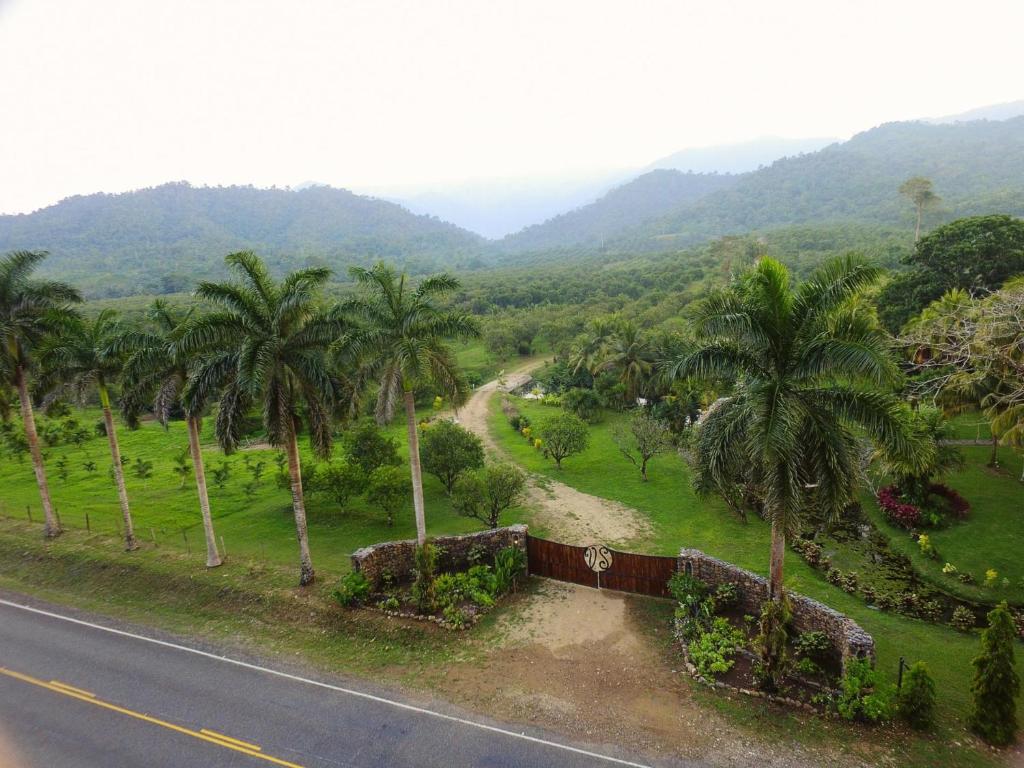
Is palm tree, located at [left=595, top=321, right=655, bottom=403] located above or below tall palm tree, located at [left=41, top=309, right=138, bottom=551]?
below

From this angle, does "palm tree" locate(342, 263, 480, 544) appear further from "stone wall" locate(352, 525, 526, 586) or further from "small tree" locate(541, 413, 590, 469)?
"small tree" locate(541, 413, 590, 469)

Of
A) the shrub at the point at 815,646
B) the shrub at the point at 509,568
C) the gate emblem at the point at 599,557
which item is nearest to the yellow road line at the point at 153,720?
the shrub at the point at 509,568

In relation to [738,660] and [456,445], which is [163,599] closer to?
[456,445]

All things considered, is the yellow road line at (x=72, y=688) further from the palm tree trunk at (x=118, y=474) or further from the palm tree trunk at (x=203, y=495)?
the palm tree trunk at (x=118, y=474)

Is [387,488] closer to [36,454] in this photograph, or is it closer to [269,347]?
[269,347]

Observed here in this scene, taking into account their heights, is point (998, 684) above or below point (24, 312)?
below

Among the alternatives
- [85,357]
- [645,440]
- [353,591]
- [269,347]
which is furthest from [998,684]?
[85,357]

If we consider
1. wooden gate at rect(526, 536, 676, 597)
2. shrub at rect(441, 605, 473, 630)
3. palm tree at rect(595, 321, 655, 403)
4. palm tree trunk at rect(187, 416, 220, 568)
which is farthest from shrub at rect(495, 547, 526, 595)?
palm tree at rect(595, 321, 655, 403)
